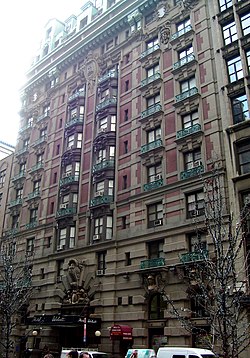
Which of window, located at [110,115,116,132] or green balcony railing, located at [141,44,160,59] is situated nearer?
green balcony railing, located at [141,44,160,59]

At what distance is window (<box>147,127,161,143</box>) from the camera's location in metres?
33.3

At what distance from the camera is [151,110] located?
113ft

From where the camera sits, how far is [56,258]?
3659 cm

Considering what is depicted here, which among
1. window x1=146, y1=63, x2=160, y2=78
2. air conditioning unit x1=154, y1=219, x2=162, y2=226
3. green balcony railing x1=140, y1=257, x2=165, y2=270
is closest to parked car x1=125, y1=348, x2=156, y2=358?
green balcony railing x1=140, y1=257, x2=165, y2=270

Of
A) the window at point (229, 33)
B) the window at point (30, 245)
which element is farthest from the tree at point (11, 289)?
the window at point (229, 33)

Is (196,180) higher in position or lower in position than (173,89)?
lower

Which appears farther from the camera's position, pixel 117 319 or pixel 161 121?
pixel 161 121

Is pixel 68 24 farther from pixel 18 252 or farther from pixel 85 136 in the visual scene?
pixel 18 252

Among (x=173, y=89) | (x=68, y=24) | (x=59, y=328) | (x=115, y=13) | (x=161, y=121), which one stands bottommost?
(x=59, y=328)

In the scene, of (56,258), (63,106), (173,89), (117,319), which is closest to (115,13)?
(63,106)

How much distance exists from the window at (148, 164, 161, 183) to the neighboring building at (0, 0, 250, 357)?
137mm

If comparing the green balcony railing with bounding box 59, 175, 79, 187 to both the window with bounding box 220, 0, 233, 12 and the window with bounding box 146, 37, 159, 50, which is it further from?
the window with bounding box 220, 0, 233, 12

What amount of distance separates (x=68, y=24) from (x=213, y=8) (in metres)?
27.0

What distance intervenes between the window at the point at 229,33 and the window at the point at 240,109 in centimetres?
551
